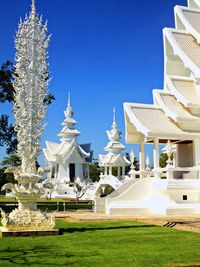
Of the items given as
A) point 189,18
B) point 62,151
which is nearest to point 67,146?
point 62,151

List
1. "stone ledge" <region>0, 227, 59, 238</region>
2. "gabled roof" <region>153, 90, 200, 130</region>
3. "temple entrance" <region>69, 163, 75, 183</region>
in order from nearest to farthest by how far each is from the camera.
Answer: "stone ledge" <region>0, 227, 59, 238</region> → "gabled roof" <region>153, 90, 200, 130</region> → "temple entrance" <region>69, 163, 75, 183</region>

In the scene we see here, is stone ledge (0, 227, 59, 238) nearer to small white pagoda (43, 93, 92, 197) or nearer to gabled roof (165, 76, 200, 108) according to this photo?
gabled roof (165, 76, 200, 108)

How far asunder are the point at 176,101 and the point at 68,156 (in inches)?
1018

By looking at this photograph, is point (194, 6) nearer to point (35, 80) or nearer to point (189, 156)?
point (189, 156)

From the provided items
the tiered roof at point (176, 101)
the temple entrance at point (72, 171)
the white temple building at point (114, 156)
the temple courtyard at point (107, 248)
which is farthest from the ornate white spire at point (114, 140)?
the temple courtyard at point (107, 248)

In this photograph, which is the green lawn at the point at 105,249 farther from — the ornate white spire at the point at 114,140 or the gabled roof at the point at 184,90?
the ornate white spire at the point at 114,140

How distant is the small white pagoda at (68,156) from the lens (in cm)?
4381

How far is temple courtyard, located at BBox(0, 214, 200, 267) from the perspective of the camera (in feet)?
23.0

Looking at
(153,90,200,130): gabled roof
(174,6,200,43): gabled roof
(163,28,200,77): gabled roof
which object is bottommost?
(153,90,200,130): gabled roof

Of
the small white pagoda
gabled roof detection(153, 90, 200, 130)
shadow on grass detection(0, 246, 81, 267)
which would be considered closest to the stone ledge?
shadow on grass detection(0, 246, 81, 267)

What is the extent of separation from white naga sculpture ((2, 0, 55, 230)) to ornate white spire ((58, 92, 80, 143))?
33.0 metres

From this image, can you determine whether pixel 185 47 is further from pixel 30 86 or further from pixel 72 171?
pixel 72 171

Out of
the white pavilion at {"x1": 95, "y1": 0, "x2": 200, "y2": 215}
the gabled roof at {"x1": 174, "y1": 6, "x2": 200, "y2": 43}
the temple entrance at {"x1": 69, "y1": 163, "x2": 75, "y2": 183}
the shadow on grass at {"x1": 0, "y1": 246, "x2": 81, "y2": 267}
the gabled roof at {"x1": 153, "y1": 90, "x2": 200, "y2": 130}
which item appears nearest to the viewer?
the shadow on grass at {"x1": 0, "y1": 246, "x2": 81, "y2": 267}

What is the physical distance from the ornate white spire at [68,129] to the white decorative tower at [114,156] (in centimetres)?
561
